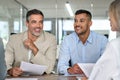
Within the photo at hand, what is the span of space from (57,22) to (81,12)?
546 centimetres

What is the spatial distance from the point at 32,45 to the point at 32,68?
1.36 feet

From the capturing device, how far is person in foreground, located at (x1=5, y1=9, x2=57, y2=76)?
103 inches

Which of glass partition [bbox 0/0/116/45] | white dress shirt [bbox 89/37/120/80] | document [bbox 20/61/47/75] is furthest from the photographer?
glass partition [bbox 0/0/116/45]

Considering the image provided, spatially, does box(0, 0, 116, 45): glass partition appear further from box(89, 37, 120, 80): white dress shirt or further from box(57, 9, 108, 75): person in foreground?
box(89, 37, 120, 80): white dress shirt

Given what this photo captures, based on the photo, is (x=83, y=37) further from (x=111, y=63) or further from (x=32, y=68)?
(x=111, y=63)

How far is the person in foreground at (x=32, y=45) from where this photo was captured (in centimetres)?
262

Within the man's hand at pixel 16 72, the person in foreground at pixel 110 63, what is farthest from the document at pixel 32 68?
the person in foreground at pixel 110 63

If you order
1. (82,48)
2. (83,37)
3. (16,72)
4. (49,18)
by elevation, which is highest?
(49,18)

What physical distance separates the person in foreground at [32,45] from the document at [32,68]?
25cm

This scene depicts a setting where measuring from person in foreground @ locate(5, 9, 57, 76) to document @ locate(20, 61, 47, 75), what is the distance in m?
0.25

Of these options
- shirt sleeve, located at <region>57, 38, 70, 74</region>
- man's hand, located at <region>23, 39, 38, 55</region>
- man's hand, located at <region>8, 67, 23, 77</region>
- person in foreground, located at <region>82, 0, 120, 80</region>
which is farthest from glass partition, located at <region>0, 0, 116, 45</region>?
person in foreground, located at <region>82, 0, 120, 80</region>

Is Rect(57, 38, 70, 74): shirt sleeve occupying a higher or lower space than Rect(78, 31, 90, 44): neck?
lower

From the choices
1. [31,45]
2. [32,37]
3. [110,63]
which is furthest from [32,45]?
[110,63]

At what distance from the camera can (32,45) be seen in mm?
2576
